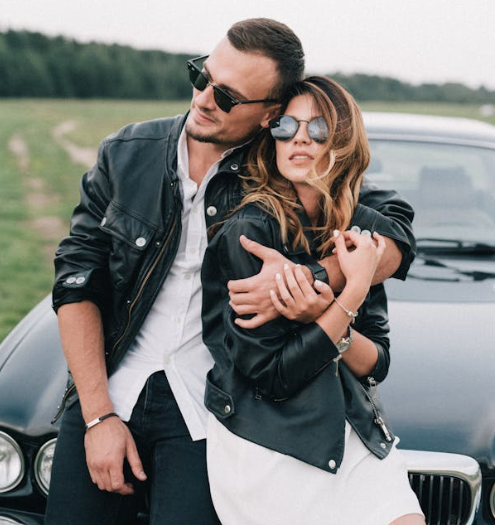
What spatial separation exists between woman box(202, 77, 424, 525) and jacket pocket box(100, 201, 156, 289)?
0.80 feet

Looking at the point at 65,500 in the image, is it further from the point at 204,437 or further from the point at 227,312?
the point at 227,312

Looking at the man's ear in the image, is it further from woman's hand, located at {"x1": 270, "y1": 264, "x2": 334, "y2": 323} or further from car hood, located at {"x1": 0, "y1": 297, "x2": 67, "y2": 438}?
car hood, located at {"x1": 0, "y1": 297, "x2": 67, "y2": 438}

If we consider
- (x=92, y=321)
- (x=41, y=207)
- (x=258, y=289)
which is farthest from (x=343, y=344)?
(x=41, y=207)

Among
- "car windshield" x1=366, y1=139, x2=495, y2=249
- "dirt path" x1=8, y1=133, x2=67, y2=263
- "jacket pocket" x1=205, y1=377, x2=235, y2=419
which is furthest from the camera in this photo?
"dirt path" x1=8, y1=133, x2=67, y2=263

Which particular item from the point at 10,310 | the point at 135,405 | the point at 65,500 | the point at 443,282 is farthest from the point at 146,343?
the point at 10,310

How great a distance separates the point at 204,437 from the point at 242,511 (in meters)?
0.28

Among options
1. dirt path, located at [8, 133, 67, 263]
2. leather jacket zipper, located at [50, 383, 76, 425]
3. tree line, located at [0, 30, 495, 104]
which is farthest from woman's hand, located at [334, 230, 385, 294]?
tree line, located at [0, 30, 495, 104]

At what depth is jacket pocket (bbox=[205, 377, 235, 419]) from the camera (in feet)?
6.45

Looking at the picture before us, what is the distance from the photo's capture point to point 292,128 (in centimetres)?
209

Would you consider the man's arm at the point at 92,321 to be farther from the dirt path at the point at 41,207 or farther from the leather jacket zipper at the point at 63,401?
the dirt path at the point at 41,207

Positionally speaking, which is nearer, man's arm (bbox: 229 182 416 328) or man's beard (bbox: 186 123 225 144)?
man's arm (bbox: 229 182 416 328)

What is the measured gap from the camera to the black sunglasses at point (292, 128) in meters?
2.06

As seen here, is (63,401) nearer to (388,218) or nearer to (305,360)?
(305,360)

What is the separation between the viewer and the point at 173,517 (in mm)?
2064
